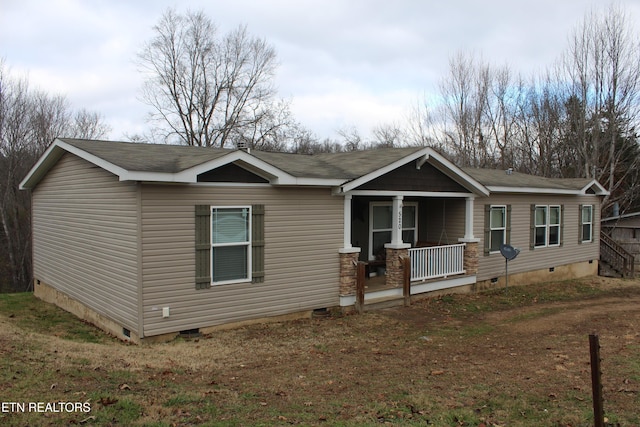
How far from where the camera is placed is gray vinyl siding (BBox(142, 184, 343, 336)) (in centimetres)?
819

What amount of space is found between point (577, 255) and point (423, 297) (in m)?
8.60

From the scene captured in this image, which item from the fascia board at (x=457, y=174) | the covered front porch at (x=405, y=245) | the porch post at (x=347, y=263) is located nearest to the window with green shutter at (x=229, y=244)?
the porch post at (x=347, y=263)

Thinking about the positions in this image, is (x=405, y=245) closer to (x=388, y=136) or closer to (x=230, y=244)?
(x=230, y=244)

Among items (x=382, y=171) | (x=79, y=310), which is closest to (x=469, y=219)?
(x=382, y=171)

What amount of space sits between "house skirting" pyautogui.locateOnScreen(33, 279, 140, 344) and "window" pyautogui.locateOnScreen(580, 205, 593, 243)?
15607 millimetres

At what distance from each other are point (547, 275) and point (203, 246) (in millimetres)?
12355

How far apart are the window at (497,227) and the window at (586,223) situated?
4.78 metres

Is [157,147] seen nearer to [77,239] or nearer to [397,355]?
[77,239]

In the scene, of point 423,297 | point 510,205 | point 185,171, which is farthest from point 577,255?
point 185,171

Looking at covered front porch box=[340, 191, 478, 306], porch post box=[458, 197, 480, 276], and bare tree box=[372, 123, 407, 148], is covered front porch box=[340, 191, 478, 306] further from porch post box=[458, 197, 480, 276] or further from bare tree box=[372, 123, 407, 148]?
bare tree box=[372, 123, 407, 148]

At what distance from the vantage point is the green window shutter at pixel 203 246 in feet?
28.1

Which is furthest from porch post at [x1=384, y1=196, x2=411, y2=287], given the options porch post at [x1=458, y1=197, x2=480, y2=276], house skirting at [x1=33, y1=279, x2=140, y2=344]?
house skirting at [x1=33, y1=279, x2=140, y2=344]

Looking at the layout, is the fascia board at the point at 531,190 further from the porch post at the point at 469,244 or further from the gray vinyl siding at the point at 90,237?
the gray vinyl siding at the point at 90,237

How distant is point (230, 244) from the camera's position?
899cm
